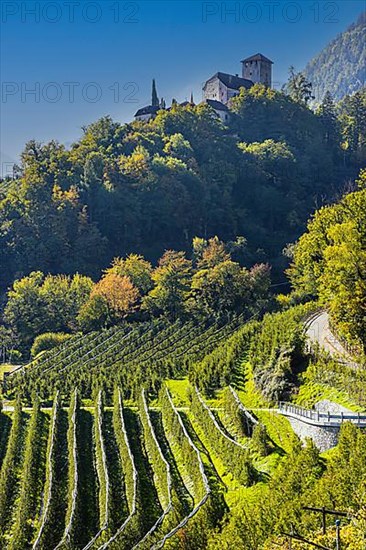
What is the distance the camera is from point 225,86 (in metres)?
86.9

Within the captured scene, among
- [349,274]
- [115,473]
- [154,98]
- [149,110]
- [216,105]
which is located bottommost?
[115,473]

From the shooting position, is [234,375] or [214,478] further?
[234,375]

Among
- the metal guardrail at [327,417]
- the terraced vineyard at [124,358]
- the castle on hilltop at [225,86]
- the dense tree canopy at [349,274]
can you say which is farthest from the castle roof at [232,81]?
the metal guardrail at [327,417]

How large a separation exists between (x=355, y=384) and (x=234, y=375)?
8413 mm

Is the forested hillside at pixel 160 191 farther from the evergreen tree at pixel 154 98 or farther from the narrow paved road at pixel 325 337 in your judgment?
the narrow paved road at pixel 325 337

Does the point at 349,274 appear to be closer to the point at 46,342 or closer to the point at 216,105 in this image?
the point at 46,342

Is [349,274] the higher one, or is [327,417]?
[349,274]

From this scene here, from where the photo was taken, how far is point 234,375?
30.8m

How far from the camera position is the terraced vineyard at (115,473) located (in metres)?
18.8

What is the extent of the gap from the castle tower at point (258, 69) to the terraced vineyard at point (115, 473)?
70734 mm

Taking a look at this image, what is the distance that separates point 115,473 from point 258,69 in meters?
77.7

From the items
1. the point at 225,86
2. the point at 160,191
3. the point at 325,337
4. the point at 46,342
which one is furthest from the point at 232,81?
the point at 325,337

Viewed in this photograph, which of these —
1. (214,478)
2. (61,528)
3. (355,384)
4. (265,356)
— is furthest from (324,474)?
(265,356)

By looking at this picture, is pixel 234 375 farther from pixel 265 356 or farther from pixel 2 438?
pixel 2 438
